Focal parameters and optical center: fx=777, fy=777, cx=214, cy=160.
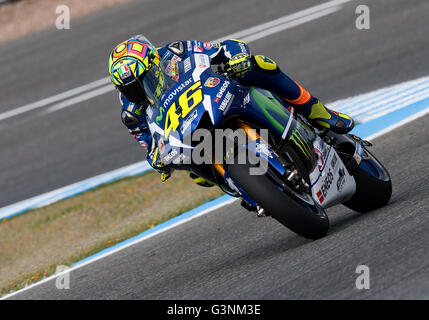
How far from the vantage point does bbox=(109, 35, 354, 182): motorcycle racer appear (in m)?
4.87

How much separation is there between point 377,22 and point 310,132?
576 cm

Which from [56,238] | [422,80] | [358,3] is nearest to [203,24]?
[358,3]

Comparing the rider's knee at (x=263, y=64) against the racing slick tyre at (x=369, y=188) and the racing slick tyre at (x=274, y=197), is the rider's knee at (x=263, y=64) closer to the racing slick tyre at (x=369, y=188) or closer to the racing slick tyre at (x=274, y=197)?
the racing slick tyre at (x=274, y=197)

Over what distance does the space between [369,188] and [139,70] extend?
1.93 metres

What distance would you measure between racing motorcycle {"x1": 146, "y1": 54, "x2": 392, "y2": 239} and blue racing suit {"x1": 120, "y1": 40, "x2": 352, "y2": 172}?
0.09 m

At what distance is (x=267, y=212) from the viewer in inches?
183

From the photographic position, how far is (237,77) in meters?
5.12

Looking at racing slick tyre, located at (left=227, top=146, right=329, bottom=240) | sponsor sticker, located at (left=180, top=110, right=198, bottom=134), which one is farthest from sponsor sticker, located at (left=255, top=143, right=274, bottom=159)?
sponsor sticker, located at (left=180, top=110, right=198, bottom=134)

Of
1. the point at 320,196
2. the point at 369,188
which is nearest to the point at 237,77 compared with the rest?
the point at 320,196

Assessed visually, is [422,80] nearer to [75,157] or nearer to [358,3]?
[358,3]

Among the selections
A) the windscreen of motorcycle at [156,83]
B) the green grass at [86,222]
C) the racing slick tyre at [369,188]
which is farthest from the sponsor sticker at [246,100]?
the green grass at [86,222]

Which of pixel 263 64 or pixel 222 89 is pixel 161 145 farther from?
pixel 263 64

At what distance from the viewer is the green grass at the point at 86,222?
23.7ft

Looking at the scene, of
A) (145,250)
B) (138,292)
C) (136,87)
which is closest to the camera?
(136,87)
